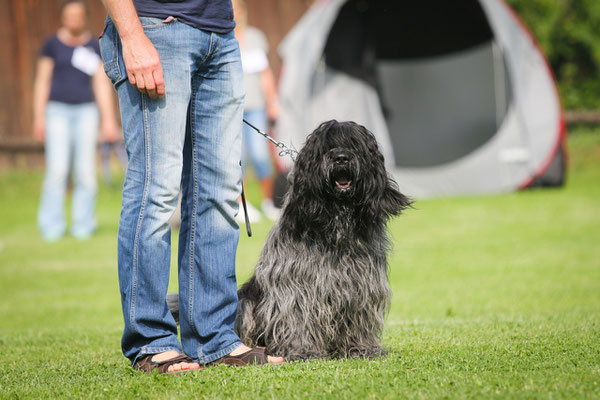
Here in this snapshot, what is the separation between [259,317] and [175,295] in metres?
0.42

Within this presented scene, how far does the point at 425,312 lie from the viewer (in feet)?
17.3

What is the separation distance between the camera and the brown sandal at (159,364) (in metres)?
2.81

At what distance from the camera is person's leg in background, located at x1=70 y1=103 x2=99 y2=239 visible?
325 inches

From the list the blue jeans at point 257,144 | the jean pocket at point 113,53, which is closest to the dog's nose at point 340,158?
the jean pocket at point 113,53

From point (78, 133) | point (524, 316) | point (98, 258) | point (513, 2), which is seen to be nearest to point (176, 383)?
point (524, 316)

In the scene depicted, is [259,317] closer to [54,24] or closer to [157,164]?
[157,164]

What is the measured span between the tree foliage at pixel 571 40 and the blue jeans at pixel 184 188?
1359cm

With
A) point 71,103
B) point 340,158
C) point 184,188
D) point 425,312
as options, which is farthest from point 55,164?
point 340,158

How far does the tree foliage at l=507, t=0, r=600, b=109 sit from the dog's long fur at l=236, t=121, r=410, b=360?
13244 millimetres

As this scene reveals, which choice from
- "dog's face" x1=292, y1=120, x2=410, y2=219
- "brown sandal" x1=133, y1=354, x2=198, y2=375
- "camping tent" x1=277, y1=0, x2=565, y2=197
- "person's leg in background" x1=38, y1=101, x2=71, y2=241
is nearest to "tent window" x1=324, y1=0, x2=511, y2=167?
"camping tent" x1=277, y1=0, x2=565, y2=197

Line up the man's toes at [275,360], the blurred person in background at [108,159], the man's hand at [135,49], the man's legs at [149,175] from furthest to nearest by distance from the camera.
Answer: the blurred person in background at [108,159], the man's toes at [275,360], the man's legs at [149,175], the man's hand at [135,49]

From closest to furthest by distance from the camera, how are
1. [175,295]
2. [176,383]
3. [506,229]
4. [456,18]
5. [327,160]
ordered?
[176,383] → [327,160] → [175,295] → [506,229] → [456,18]

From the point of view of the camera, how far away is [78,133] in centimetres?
830

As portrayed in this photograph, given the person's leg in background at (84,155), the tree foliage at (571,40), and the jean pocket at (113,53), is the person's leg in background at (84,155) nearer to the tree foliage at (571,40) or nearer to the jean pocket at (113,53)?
the jean pocket at (113,53)
